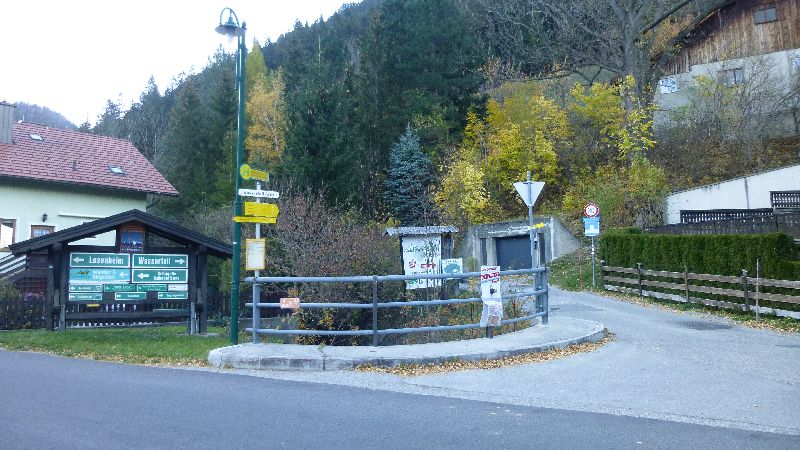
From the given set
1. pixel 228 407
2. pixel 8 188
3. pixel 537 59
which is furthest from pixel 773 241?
pixel 8 188

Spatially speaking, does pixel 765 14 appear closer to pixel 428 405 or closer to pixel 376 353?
pixel 376 353

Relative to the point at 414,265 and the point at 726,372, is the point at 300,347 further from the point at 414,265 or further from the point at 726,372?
the point at 726,372

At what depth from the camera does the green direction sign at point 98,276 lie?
16.2 meters

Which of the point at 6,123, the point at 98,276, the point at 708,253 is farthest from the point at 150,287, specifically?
the point at 6,123

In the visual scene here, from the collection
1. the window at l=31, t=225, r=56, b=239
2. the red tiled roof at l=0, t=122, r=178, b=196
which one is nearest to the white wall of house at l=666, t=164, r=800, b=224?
the red tiled roof at l=0, t=122, r=178, b=196

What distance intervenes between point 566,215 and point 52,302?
27844 mm

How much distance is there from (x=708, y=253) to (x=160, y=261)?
51.5 feet

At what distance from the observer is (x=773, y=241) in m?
18.3

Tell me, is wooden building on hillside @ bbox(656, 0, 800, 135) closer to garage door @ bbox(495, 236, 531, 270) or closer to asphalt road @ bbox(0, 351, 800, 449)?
garage door @ bbox(495, 236, 531, 270)

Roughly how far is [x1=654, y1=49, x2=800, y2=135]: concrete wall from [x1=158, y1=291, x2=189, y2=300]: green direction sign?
30.8 meters

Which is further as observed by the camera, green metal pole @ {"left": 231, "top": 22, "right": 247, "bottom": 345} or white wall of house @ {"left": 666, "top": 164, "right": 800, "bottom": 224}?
white wall of house @ {"left": 666, "top": 164, "right": 800, "bottom": 224}

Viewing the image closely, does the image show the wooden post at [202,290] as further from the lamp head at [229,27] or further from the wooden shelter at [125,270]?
the lamp head at [229,27]

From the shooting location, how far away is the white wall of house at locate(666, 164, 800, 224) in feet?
97.4

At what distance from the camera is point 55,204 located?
29406 mm
